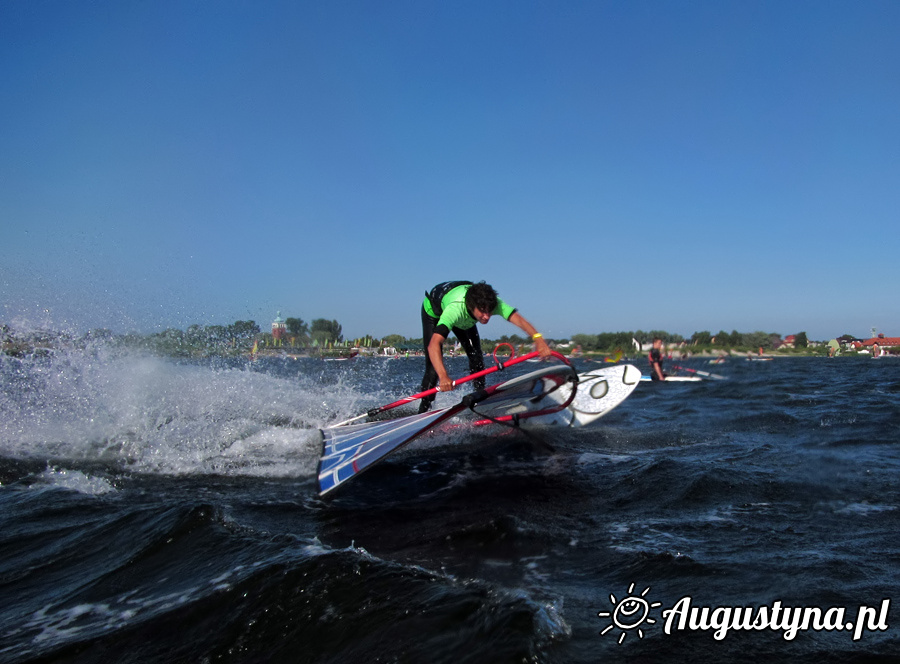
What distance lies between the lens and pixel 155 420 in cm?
766

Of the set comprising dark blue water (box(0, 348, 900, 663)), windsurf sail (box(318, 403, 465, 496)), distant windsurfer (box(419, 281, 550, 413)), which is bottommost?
dark blue water (box(0, 348, 900, 663))

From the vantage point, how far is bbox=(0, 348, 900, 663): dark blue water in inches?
88.4

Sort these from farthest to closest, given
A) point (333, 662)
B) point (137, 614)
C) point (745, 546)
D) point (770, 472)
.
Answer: point (770, 472) → point (745, 546) → point (137, 614) → point (333, 662)

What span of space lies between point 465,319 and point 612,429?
145 inches

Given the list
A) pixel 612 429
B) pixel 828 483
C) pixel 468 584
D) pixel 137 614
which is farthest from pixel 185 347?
pixel 828 483

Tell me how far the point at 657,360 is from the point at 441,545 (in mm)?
18422

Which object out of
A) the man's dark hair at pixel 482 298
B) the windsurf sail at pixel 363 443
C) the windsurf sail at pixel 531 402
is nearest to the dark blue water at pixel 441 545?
the windsurf sail at pixel 363 443

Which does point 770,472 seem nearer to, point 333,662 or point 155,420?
point 333,662

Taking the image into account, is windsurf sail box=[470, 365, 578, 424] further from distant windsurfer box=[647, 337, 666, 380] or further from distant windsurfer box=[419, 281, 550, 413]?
distant windsurfer box=[647, 337, 666, 380]

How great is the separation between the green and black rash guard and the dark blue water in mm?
1677

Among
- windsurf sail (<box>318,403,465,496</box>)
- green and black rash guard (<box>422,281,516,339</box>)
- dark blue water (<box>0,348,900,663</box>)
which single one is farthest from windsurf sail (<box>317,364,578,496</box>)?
green and black rash guard (<box>422,281,516,339</box>)

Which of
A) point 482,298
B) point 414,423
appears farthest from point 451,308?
point 414,423

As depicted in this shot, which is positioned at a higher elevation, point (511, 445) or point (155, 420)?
point (155, 420)

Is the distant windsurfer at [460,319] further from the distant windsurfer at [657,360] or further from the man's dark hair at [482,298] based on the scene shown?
the distant windsurfer at [657,360]
